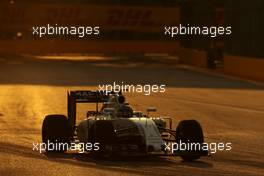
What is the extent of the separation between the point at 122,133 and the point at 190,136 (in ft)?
3.74

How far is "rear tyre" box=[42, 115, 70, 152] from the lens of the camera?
14430 mm

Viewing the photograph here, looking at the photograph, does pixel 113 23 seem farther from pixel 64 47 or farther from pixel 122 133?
pixel 122 133

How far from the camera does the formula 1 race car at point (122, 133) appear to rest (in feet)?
44.2

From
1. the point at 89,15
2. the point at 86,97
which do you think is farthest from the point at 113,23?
the point at 86,97

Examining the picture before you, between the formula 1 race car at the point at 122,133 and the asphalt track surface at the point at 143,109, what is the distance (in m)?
0.23

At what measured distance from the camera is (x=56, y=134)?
570 inches

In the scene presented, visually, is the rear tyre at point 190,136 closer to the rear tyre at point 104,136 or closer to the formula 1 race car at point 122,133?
the formula 1 race car at point 122,133

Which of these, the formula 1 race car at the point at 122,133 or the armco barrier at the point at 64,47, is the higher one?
the armco barrier at the point at 64,47

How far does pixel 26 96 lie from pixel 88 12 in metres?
56.3

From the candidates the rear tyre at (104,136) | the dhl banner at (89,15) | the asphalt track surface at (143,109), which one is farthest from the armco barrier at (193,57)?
the rear tyre at (104,136)

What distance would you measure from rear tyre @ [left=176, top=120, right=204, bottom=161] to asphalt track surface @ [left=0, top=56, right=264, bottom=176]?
153 mm

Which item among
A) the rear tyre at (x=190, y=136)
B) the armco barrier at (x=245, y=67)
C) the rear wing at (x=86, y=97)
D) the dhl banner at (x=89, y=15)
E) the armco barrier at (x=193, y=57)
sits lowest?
the rear tyre at (x=190, y=136)

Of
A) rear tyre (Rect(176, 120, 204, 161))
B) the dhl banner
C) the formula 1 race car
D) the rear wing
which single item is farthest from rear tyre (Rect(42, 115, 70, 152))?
the dhl banner

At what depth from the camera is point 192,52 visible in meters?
63.5
